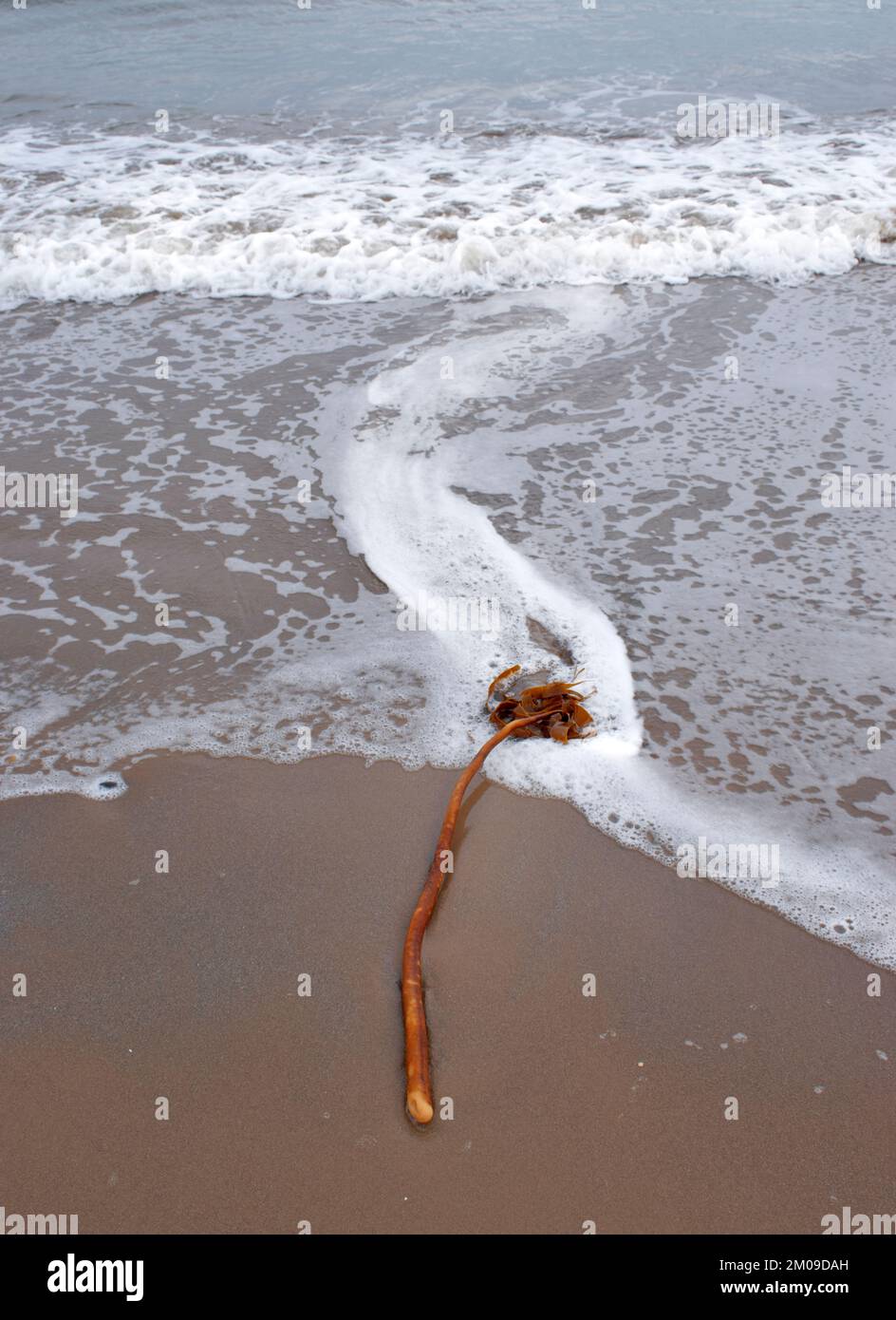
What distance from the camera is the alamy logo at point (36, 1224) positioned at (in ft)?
6.75

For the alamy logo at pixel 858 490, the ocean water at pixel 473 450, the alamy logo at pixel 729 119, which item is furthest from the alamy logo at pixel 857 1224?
the alamy logo at pixel 729 119

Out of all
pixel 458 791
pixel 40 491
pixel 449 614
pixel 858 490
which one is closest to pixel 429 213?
pixel 40 491

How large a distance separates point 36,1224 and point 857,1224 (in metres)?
1.77

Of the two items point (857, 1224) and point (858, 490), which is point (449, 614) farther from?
point (857, 1224)

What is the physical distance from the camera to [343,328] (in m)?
6.55

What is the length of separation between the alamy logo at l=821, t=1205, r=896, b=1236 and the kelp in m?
0.89

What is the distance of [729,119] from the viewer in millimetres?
10422

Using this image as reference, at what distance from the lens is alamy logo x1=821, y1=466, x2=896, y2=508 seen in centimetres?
441

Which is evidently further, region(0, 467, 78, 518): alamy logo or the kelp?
region(0, 467, 78, 518): alamy logo
